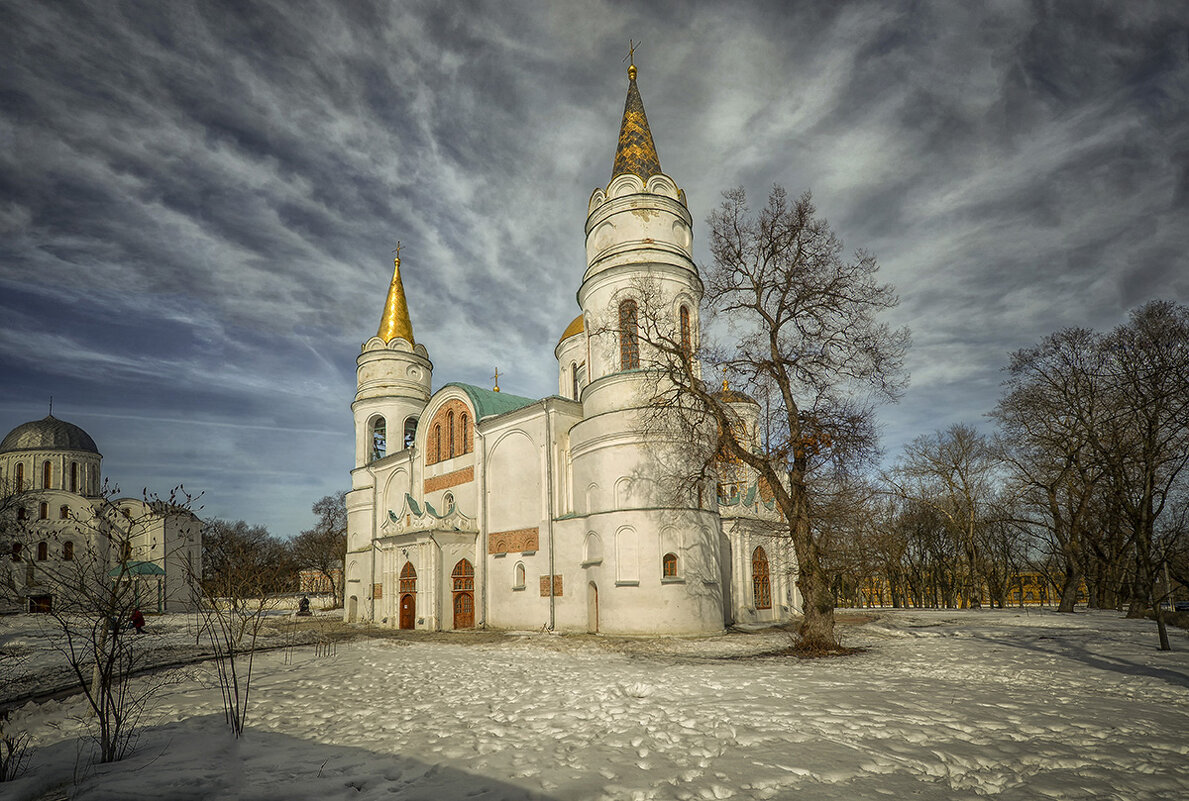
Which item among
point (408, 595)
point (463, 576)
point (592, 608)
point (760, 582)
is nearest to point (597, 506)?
point (592, 608)

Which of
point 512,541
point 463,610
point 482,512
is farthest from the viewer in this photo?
point 482,512

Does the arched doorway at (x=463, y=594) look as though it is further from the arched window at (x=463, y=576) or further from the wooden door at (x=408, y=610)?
the wooden door at (x=408, y=610)

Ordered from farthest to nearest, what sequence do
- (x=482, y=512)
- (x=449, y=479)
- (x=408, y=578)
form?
(x=449, y=479)
(x=408, y=578)
(x=482, y=512)

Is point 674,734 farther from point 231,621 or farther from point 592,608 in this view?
point 592,608

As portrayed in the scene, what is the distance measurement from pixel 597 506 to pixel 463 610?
7838 mm

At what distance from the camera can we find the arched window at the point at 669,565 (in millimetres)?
19703

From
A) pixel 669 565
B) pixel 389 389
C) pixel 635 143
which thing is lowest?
pixel 669 565

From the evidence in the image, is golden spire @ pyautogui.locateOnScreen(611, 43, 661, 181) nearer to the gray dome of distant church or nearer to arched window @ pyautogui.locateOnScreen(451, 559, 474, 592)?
arched window @ pyautogui.locateOnScreen(451, 559, 474, 592)

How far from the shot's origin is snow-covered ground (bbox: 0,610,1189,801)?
554 cm

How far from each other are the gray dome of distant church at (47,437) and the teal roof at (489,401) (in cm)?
3805

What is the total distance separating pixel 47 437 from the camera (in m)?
47.6

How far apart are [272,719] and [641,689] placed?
493 cm

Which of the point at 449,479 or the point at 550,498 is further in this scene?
the point at 449,479

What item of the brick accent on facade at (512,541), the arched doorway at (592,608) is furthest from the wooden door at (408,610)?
the arched doorway at (592,608)
